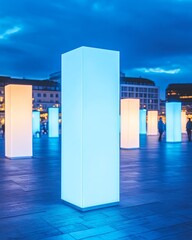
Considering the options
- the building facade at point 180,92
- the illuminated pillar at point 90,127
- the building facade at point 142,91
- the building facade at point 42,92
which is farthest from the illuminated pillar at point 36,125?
the building facade at point 180,92

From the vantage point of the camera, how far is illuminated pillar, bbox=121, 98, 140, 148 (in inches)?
815

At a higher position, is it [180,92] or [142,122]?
[180,92]

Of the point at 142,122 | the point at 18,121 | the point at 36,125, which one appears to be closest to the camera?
the point at 18,121

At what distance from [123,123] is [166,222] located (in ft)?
51.7

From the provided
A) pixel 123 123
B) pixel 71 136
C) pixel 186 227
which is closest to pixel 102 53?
pixel 71 136

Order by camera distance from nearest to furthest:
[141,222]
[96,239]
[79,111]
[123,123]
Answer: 1. [96,239]
2. [141,222]
3. [79,111]
4. [123,123]

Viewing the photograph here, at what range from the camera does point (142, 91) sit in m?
168

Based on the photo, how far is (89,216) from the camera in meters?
5.99

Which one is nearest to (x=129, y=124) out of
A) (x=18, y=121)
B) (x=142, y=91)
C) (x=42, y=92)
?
(x=18, y=121)

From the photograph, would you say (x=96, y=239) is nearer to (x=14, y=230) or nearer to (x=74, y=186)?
(x=14, y=230)

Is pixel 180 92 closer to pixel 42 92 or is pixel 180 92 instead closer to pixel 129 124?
pixel 42 92

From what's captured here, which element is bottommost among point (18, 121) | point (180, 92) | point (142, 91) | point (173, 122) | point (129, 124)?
point (129, 124)

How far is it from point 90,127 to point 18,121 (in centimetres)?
1016

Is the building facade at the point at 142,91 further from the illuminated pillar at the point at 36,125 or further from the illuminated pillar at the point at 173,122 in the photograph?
the illuminated pillar at the point at 173,122
